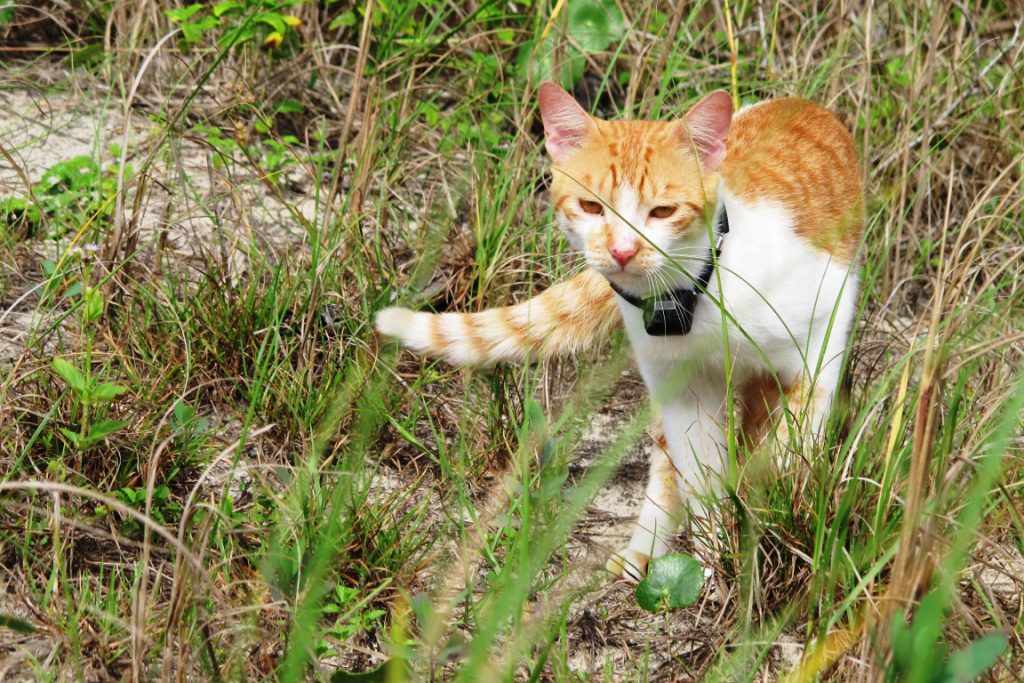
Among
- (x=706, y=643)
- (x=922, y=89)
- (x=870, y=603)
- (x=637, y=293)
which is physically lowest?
(x=706, y=643)

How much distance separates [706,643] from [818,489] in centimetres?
36

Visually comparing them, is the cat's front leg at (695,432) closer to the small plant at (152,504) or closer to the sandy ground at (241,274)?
the sandy ground at (241,274)

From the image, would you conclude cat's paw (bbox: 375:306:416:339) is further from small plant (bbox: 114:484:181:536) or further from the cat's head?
small plant (bbox: 114:484:181:536)

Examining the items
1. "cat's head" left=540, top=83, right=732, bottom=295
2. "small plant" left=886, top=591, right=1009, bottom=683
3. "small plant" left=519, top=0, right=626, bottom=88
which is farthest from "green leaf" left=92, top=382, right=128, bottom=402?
"small plant" left=519, top=0, right=626, bottom=88

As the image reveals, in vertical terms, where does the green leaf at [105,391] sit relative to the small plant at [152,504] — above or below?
above

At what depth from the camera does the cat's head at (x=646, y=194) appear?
7.35 feet

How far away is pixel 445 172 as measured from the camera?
3227 millimetres

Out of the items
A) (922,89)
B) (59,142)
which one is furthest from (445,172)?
(922,89)

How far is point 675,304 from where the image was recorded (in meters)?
2.28

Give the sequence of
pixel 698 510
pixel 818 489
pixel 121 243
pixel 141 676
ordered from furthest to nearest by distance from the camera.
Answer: pixel 121 243
pixel 698 510
pixel 818 489
pixel 141 676

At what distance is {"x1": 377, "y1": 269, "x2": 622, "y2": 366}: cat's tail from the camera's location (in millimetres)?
2504

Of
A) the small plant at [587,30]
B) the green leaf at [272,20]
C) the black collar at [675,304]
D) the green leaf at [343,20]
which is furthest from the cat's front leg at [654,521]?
the green leaf at [343,20]

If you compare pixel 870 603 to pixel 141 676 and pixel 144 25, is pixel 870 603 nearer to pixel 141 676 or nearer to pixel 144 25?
pixel 141 676

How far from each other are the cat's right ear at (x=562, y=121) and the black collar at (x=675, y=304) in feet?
1.17
